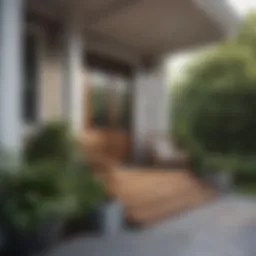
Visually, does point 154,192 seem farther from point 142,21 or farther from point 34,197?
point 34,197

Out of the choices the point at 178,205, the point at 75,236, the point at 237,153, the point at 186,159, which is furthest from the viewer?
the point at 237,153

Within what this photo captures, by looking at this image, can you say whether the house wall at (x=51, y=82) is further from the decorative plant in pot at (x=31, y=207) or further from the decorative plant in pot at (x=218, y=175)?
the decorative plant in pot at (x=218, y=175)

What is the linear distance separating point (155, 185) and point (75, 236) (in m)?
2.48

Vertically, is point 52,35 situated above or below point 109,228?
above

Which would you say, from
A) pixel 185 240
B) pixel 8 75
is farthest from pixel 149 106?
pixel 8 75

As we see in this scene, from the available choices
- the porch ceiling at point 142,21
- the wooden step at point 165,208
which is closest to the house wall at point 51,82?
the porch ceiling at point 142,21

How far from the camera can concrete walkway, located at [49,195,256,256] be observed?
4.79 metres

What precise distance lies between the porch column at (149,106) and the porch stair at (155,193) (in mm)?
1739

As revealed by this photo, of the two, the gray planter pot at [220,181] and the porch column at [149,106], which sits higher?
the porch column at [149,106]

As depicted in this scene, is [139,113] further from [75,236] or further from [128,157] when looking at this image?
[75,236]

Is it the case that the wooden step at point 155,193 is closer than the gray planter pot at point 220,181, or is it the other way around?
the wooden step at point 155,193

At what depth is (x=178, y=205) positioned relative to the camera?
23.8 feet

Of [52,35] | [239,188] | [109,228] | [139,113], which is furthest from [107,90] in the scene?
[109,228]

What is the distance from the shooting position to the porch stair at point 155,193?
620cm
